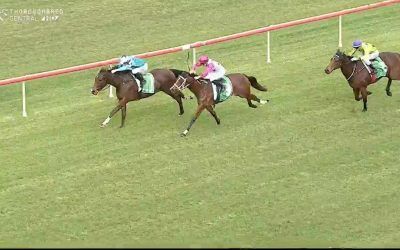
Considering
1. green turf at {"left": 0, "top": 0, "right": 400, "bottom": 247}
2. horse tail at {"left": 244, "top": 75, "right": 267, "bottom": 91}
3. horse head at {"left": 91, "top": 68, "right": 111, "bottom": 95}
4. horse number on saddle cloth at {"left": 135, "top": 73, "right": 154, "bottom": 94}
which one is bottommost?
green turf at {"left": 0, "top": 0, "right": 400, "bottom": 247}

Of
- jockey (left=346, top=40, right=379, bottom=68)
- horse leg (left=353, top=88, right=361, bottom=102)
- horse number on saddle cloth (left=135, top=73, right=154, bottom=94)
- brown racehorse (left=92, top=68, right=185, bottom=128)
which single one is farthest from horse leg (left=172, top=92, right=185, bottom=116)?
jockey (left=346, top=40, right=379, bottom=68)

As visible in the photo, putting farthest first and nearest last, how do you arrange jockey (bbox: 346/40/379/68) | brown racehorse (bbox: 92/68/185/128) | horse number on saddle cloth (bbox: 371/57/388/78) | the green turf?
horse number on saddle cloth (bbox: 371/57/388/78)
jockey (bbox: 346/40/379/68)
brown racehorse (bbox: 92/68/185/128)
the green turf

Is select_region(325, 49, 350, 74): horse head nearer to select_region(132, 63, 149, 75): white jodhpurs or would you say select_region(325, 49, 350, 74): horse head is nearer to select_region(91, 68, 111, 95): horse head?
select_region(132, 63, 149, 75): white jodhpurs

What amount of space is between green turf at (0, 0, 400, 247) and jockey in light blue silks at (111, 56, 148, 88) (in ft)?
2.59

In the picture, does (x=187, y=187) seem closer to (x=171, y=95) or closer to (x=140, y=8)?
(x=171, y=95)

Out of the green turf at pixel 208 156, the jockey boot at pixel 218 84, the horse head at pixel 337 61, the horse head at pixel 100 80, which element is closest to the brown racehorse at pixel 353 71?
the horse head at pixel 337 61

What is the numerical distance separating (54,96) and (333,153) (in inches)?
223

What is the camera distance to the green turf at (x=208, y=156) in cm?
1132

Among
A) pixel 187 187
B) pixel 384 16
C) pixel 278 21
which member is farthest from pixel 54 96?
pixel 384 16

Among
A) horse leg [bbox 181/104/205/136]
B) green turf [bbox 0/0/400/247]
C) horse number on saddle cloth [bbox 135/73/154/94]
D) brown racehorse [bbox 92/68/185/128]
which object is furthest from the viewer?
horse number on saddle cloth [bbox 135/73/154/94]

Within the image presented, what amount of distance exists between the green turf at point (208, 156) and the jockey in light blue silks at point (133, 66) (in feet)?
2.59

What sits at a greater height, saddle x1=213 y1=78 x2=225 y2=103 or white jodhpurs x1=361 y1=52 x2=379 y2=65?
white jodhpurs x1=361 y1=52 x2=379 y2=65

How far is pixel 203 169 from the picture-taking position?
42.7ft

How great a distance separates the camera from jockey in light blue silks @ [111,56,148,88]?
47.8ft
